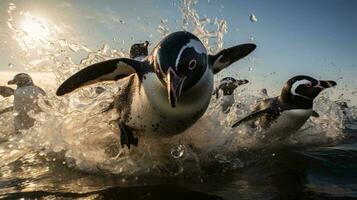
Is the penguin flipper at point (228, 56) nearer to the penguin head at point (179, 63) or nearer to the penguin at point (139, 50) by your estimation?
the penguin head at point (179, 63)

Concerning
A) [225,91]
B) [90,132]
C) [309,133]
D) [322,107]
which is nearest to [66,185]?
[90,132]

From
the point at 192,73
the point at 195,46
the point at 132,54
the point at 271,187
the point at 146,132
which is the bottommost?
the point at 271,187

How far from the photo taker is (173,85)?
2957mm

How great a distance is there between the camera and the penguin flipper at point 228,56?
13.9 ft

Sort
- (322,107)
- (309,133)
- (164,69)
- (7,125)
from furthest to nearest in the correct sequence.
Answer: (7,125), (322,107), (309,133), (164,69)

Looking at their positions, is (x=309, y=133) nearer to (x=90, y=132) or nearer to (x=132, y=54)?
(x=132, y=54)

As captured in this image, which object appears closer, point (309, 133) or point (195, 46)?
point (195, 46)

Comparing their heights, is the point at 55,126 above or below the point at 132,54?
below

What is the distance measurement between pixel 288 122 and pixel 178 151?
2.36 m

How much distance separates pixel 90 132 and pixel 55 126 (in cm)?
83

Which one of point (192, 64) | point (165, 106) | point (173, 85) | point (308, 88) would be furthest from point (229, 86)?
point (173, 85)

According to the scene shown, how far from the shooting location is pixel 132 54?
588 centimetres

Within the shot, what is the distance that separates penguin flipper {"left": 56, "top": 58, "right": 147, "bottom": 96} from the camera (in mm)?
3968

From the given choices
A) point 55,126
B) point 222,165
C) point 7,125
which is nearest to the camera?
point 222,165
